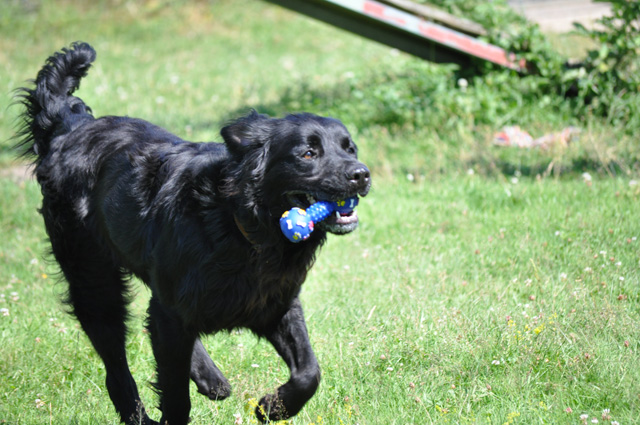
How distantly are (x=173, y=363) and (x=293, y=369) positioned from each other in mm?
649

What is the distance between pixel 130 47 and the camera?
55.6 ft

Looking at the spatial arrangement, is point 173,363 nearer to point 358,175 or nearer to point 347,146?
point 358,175

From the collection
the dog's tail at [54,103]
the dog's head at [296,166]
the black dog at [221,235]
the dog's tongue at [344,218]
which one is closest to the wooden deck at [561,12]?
the dog's tail at [54,103]

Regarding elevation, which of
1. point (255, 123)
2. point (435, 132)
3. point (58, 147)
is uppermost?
point (255, 123)

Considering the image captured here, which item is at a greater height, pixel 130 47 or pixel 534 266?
pixel 534 266

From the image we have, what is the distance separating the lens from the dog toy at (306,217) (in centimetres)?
318

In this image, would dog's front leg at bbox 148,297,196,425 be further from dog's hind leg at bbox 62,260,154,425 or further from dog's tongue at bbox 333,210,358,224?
dog's tongue at bbox 333,210,358,224

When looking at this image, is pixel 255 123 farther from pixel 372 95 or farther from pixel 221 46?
pixel 221 46

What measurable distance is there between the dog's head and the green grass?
108 cm

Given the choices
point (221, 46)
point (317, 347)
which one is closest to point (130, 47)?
point (221, 46)

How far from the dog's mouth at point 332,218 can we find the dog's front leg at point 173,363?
90 cm

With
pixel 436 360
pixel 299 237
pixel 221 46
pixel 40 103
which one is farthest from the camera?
pixel 221 46

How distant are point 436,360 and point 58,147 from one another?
112 inches

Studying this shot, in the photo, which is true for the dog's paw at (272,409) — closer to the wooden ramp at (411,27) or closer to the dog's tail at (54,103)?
the dog's tail at (54,103)
